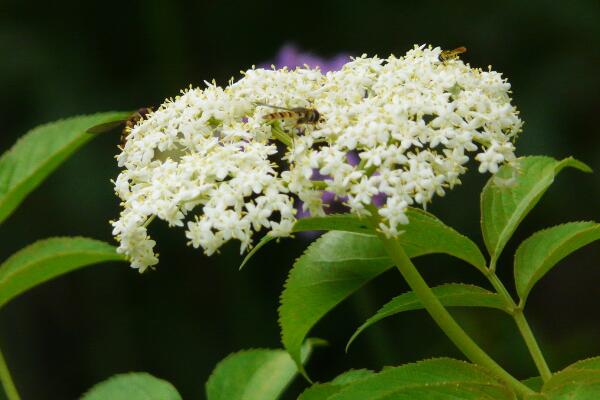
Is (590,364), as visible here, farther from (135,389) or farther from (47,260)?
(47,260)

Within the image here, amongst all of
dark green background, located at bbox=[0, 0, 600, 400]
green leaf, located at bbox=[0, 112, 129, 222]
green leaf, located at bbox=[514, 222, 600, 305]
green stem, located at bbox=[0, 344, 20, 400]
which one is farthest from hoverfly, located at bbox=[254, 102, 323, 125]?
dark green background, located at bbox=[0, 0, 600, 400]

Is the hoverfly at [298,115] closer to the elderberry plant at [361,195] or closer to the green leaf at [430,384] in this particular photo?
the elderberry plant at [361,195]

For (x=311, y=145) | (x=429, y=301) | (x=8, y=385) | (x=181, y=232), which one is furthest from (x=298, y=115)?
(x=181, y=232)

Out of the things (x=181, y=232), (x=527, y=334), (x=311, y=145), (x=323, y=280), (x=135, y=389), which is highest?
(x=311, y=145)

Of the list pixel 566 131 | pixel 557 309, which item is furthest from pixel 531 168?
pixel 557 309

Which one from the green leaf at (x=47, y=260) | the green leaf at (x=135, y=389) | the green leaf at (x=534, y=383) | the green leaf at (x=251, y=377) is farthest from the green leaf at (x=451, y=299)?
the green leaf at (x=47, y=260)

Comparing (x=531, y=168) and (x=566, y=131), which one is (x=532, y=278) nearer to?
(x=531, y=168)

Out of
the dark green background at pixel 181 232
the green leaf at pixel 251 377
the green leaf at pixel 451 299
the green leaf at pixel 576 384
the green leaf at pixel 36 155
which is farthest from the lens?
the dark green background at pixel 181 232
